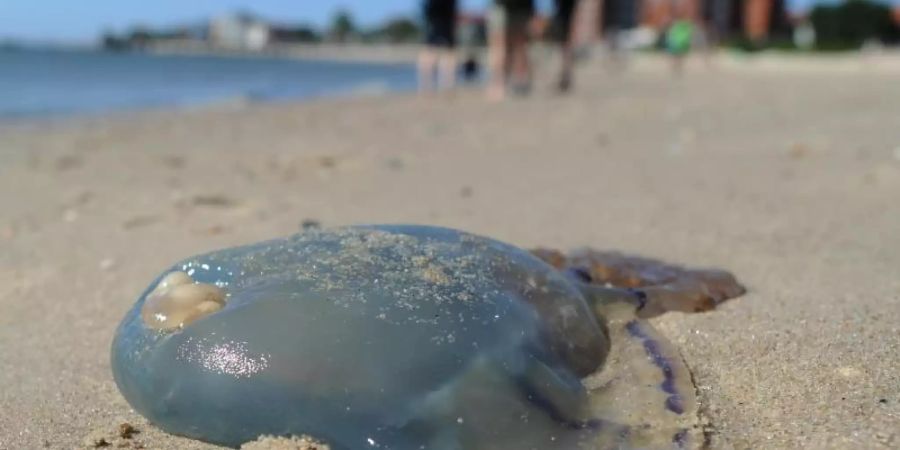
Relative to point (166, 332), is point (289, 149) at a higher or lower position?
lower

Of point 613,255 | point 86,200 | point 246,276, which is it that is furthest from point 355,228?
point 86,200

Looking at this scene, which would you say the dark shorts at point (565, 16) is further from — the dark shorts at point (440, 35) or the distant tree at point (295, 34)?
the distant tree at point (295, 34)

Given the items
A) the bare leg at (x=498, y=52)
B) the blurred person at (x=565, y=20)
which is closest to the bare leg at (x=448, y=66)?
the bare leg at (x=498, y=52)

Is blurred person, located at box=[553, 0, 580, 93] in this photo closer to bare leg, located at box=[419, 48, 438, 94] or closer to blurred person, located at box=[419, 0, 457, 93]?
blurred person, located at box=[419, 0, 457, 93]

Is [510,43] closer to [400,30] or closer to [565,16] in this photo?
[565,16]

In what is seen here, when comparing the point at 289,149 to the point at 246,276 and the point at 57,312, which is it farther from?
the point at 246,276

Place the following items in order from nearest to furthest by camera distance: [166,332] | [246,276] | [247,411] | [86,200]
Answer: [247,411] < [166,332] < [246,276] < [86,200]

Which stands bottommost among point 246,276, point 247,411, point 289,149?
point 289,149
